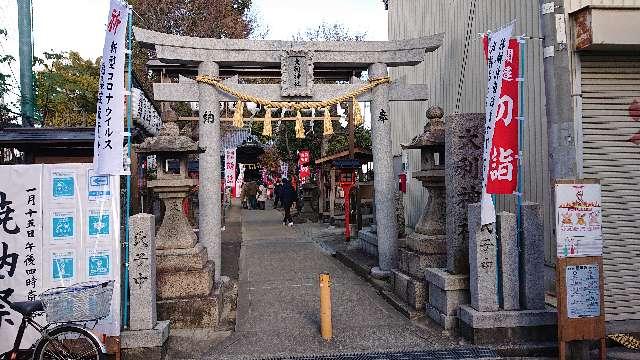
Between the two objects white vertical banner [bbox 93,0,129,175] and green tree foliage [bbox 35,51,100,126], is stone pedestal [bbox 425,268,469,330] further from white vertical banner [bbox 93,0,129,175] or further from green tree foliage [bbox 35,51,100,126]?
green tree foliage [bbox 35,51,100,126]

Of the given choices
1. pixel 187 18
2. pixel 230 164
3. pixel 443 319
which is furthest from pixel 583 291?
pixel 187 18

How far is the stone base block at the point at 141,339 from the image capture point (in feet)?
19.9

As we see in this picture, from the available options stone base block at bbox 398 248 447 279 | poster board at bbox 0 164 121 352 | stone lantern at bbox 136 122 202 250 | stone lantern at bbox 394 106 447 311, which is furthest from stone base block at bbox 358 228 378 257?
poster board at bbox 0 164 121 352

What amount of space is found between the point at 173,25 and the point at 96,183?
22673mm

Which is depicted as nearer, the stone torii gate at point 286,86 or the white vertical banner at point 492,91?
the white vertical banner at point 492,91

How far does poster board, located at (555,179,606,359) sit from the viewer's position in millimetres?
5613

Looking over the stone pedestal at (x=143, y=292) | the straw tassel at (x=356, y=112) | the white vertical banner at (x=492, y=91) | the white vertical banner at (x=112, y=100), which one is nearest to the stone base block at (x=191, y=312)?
the stone pedestal at (x=143, y=292)

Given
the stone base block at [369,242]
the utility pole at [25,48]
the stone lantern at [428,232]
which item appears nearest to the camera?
the stone lantern at [428,232]

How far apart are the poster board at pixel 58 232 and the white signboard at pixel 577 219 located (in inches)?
222

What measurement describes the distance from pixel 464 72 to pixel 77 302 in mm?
10519

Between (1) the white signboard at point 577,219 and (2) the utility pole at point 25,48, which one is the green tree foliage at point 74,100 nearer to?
(2) the utility pole at point 25,48

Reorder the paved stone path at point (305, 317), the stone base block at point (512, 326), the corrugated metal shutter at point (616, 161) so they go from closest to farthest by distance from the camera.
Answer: the stone base block at point (512, 326) < the paved stone path at point (305, 317) < the corrugated metal shutter at point (616, 161)

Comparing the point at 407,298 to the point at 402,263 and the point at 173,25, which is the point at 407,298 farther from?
the point at 173,25

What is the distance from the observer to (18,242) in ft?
19.1
